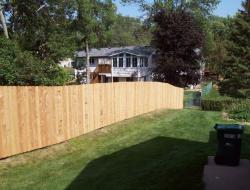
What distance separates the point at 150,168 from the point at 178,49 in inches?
1169

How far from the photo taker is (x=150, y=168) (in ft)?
27.8

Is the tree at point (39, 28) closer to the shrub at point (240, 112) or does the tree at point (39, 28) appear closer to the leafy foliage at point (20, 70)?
the leafy foliage at point (20, 70)

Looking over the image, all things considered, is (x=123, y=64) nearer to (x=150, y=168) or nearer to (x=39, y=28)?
(x=39, y=28)

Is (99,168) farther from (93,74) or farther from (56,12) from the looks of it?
(93,74)

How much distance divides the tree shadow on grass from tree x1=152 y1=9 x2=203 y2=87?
1039 inches

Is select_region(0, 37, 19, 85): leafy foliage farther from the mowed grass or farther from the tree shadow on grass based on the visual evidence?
the tree shadow on grass

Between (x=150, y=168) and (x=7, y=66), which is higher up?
(x=7, y=66)

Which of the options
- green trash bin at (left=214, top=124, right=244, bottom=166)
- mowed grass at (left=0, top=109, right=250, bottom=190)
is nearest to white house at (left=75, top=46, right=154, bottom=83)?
mowed grass at (left=0, top=109, right=250, bottom=190)

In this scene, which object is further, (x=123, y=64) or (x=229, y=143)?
(x=123, y=64)

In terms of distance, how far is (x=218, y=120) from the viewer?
1573 centimetres

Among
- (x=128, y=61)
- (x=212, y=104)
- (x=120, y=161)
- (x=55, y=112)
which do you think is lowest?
(x=212, y=104)

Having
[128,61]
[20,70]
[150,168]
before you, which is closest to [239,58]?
[128,61]

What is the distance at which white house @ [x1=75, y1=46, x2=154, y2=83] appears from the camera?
50.8 m

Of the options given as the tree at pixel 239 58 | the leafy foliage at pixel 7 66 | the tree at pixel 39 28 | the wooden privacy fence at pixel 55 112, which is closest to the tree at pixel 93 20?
the tree at pixel 39 28
